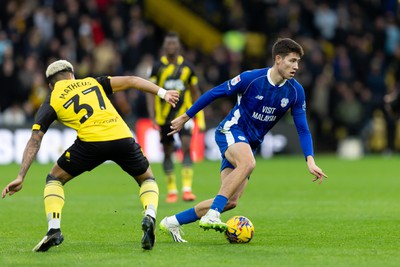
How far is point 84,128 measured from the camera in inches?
386

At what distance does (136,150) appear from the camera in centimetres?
991

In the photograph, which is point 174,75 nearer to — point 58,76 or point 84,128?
point 58,76

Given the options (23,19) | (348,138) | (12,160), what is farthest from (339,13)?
(12,160)

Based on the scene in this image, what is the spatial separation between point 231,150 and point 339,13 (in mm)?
21646

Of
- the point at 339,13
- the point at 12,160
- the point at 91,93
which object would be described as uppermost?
the point at 339,13

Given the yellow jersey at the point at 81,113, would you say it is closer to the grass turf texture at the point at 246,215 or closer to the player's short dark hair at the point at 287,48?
the grass turf texture at the point at 246,215

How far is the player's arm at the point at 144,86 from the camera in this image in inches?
380

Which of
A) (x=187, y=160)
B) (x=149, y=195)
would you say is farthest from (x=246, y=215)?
(x=149, y=195)

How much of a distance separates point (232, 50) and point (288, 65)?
63.8 feet

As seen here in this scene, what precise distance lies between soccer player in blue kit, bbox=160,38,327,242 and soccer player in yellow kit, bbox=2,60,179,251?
0.55 metres

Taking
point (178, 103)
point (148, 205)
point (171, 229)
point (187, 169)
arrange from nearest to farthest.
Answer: point (148, 205) < point (171, 229) < point (187, 169) < point (178, 103)

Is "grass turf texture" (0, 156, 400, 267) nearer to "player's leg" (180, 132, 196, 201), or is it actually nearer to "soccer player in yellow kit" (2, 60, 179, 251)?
"player's leg" (180, 132, 196, 201)

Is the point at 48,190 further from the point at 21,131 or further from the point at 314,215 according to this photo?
the point at 21,131

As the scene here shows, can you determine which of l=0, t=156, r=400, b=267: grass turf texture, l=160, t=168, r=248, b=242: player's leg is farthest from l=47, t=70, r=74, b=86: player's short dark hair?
l=160, t=168, r=248, b=242: player's leg
